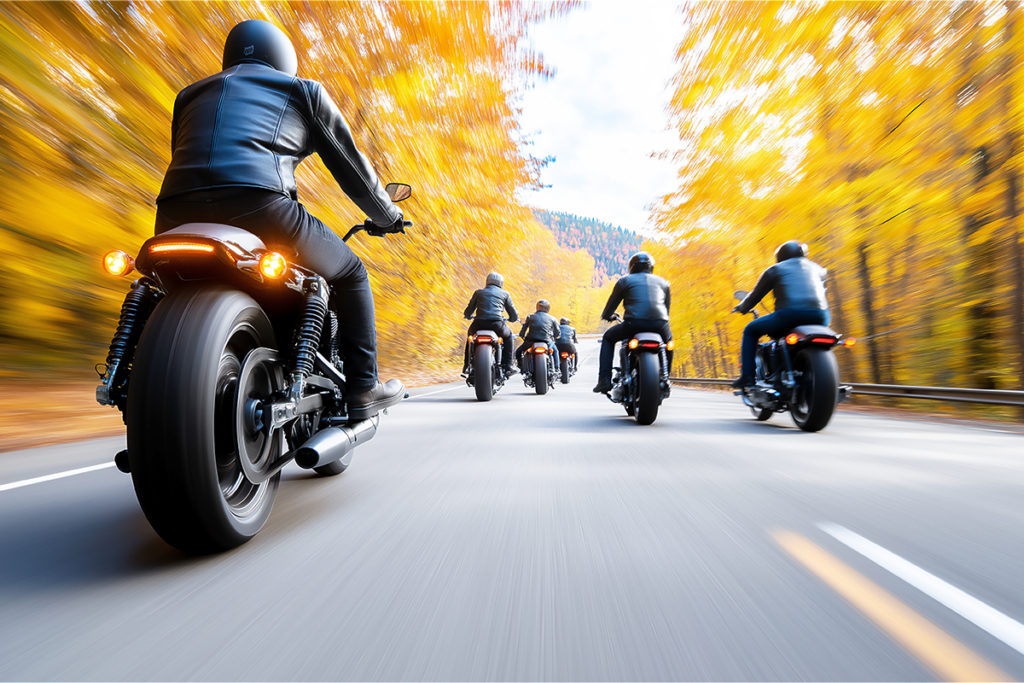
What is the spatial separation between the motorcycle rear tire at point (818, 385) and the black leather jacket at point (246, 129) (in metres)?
5.25

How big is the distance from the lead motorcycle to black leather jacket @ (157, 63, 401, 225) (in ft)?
1.05

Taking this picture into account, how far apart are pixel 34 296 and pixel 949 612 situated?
8554 mm

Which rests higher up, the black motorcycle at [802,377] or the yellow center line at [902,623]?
the black motorcycle at [802,377]

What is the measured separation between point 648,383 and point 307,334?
4650 millimetres

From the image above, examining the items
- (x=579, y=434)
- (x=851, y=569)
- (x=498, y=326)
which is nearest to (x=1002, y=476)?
(x=851, y=569)

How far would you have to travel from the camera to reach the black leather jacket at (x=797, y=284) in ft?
21.6

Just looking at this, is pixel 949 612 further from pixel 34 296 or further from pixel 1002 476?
pixel 34 296

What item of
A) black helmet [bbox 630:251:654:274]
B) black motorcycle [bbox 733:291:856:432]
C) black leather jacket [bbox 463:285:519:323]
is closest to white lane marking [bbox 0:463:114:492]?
black helmet [bbox 630:251:654:274]

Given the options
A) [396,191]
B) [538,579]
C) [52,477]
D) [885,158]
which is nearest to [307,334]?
[396,191]

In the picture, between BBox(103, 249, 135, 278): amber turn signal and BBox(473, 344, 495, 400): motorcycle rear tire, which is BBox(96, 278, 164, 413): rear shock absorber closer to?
BBox(103, 249, 135, 278): amber turn signal

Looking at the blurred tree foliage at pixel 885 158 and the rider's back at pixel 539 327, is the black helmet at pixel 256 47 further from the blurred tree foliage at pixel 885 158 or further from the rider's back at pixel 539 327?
the blurred tree foliage at pixel 885 158

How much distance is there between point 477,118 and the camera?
1389 centimetres

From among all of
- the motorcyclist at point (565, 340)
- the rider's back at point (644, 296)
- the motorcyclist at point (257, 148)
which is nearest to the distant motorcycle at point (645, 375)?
the rider's back at point (644, 296)

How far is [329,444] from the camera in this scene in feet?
9.86
